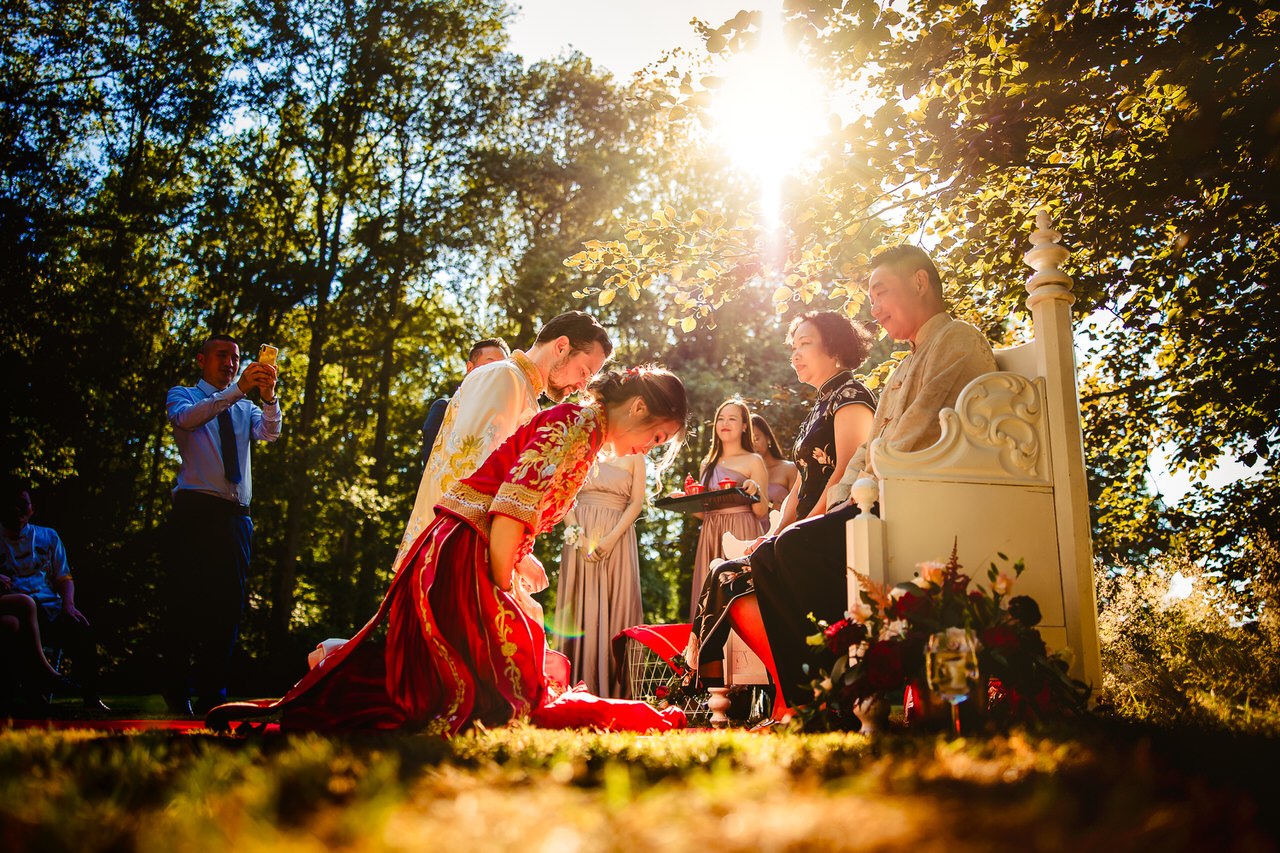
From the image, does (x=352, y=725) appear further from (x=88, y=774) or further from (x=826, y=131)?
(x=826, y=131)

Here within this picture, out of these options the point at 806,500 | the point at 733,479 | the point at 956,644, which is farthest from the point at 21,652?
the point at 956,644

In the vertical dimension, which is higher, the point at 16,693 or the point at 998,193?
the point at 998,193

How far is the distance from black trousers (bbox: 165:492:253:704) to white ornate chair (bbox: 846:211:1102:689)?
3706 mm

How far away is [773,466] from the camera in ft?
21.7

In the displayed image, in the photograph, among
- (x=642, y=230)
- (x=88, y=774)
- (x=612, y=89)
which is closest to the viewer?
(x=88, y=774)

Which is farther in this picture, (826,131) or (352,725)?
(826,131)

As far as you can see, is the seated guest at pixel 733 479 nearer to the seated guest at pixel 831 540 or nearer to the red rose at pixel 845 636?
the seated guest at pixel 831 540

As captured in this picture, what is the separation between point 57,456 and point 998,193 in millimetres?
13060

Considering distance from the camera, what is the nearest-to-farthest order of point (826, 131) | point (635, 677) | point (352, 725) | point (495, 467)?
point (352, 725), point (495, 467), point (826, 131), point (635, 677)

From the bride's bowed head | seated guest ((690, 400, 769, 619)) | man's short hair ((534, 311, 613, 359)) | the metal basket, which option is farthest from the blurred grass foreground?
seated guest ((690, 400, 769, 619))

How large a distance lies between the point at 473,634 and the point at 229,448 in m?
2.87

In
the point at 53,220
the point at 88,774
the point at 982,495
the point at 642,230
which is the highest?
the point at 53,220

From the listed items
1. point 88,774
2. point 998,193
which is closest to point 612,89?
point 998,193

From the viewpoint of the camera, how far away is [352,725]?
270cm
